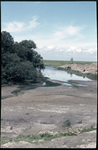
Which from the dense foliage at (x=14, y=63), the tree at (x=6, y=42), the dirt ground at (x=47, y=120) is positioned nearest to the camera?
the dirt ground at (x=47, y=120)

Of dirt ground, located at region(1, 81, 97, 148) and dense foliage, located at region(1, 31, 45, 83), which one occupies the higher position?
Result: dense foliage, located at region(1, 31, 45, 83)

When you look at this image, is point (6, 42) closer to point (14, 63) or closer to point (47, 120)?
point (14, 63)

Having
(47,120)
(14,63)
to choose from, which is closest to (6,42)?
(14,63)

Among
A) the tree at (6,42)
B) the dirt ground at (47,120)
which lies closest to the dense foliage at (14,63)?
the tree at (6,42)

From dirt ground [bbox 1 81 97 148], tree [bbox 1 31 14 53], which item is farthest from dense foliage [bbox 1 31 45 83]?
dirt ground [bbox 1 81 97 148]

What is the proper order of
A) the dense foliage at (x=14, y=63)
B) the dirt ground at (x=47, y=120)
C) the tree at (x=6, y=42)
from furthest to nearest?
the tree at (x=6, y=42), the dense foliage at (x=14, y=63), the dirt ground at (x=47, y=120)

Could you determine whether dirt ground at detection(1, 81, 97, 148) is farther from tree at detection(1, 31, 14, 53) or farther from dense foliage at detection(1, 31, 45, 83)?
tree at detection(1, 31, 14, 53)

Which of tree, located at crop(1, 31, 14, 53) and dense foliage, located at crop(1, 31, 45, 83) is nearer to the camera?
dense foliage, located at crop(1, 31, 45, 83)

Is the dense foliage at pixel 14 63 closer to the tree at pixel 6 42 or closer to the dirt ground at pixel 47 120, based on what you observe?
the tree at pixel 6 42

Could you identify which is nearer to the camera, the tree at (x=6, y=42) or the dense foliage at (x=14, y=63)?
the dense foliage at (x=14, y=63)

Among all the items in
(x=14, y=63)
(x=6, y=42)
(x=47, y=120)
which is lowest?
(x=47, y=120)

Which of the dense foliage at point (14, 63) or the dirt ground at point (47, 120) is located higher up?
the dense foliage at point (14, 63)

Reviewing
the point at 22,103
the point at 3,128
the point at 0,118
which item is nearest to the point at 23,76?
the point at 22,103

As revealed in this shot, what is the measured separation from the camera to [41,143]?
6.69m
